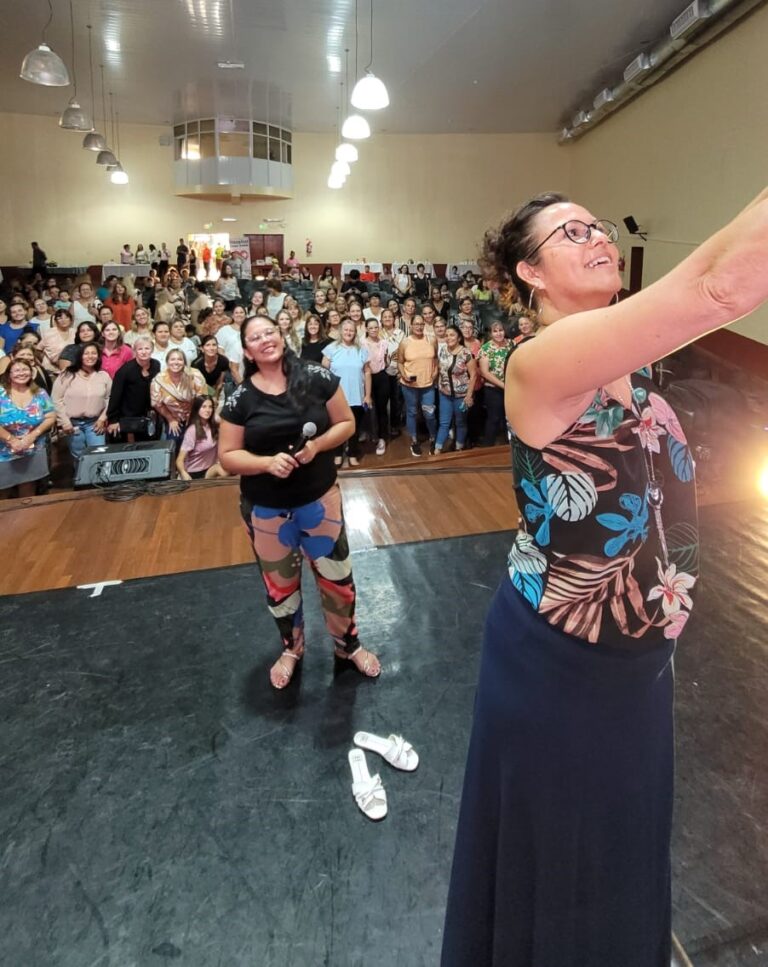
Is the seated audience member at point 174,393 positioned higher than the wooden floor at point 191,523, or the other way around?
the seated audience member at point 174,393

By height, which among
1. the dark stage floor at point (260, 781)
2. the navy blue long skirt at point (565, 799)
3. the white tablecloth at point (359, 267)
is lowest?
the dark stage floor at point (260, 781)

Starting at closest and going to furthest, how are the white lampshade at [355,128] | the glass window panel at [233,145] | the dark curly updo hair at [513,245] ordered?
the dark curly updo hair at [513,245]
the white lampshade at [355,128]
the glass window panel at [233,145]

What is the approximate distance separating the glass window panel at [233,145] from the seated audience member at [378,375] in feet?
32.7

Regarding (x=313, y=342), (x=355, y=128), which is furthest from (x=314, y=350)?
(x=355, y=128)

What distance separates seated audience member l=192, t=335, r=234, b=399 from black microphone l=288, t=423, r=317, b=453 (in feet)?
10.6

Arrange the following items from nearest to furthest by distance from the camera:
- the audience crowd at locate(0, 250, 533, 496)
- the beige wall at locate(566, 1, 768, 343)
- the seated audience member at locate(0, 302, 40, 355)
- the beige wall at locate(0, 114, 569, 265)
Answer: the audience crowd at locate(0, 250, 533, 496)
the seated audience member at locate(0, 302, 40, 355)
the beige wall at locate(566, 1, 768, 343)
the beige wall at locate(0, 114, 569, 265)

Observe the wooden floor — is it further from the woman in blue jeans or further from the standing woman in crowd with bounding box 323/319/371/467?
the woman in blue jeans

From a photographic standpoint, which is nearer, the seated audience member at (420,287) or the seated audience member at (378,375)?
the seated audience member at (378,375)

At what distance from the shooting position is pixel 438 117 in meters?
13.2

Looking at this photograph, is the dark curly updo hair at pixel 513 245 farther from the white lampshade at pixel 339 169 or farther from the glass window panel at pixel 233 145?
the glass window panel at pixel 233 145

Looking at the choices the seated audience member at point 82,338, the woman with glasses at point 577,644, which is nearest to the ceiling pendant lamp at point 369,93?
the seated audience member at point 82,338

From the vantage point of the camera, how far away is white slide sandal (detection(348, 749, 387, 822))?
67.9 inches

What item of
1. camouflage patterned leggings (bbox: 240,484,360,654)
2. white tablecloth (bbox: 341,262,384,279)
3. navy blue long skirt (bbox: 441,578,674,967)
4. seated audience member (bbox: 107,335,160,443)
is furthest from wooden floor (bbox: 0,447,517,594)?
white tablecloth (bbox: 341,262,384,279)

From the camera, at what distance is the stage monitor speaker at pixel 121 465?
4086 mm
